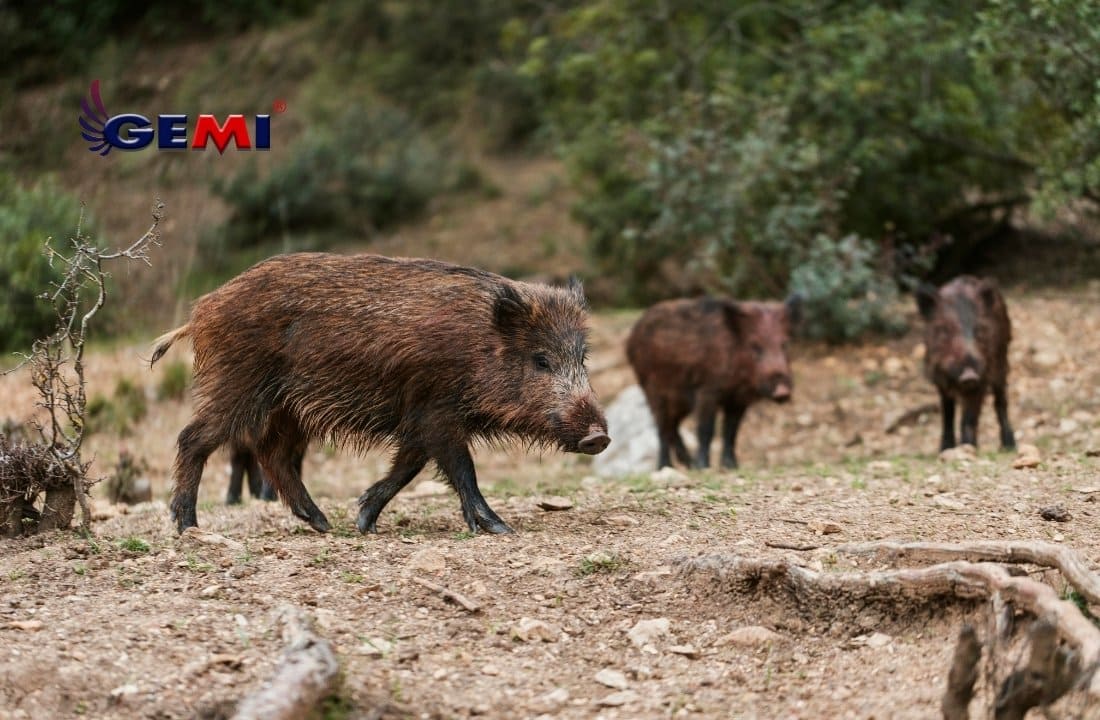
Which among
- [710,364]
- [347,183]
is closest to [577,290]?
[710,364]

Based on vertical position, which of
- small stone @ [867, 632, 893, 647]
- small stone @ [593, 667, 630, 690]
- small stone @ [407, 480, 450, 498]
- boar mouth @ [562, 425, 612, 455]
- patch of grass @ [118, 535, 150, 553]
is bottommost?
small stone @ [593, 667, 630, 690]

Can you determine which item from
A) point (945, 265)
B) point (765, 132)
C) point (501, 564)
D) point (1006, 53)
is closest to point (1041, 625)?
point (501, 564)

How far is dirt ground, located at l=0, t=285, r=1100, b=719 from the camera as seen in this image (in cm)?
426

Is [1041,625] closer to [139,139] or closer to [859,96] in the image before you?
[139,139]

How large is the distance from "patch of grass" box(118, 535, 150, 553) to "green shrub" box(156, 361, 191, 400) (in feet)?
20.8

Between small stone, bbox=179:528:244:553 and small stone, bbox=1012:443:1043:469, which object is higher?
small stone, bbox=1012:443:1043:469

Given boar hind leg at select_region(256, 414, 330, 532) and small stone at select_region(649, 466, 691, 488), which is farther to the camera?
small stone at select_region(649, 466, 691, 488)

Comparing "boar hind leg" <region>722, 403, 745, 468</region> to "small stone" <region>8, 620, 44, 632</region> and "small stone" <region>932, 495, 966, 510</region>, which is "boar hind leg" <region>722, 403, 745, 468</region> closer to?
"small stone" <region>932, 495, 966, 510</region>

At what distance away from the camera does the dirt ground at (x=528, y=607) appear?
14.0 ft

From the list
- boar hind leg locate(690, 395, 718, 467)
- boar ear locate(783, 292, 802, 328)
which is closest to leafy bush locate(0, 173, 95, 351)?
boar hind leg locate(690, 395, 718, 467)

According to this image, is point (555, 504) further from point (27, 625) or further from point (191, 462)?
point (27, 625)

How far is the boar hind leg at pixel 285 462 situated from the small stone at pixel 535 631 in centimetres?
217

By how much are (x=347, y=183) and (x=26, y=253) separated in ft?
26.1

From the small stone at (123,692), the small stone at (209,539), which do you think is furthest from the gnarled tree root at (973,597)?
the small stone at (123,692)
